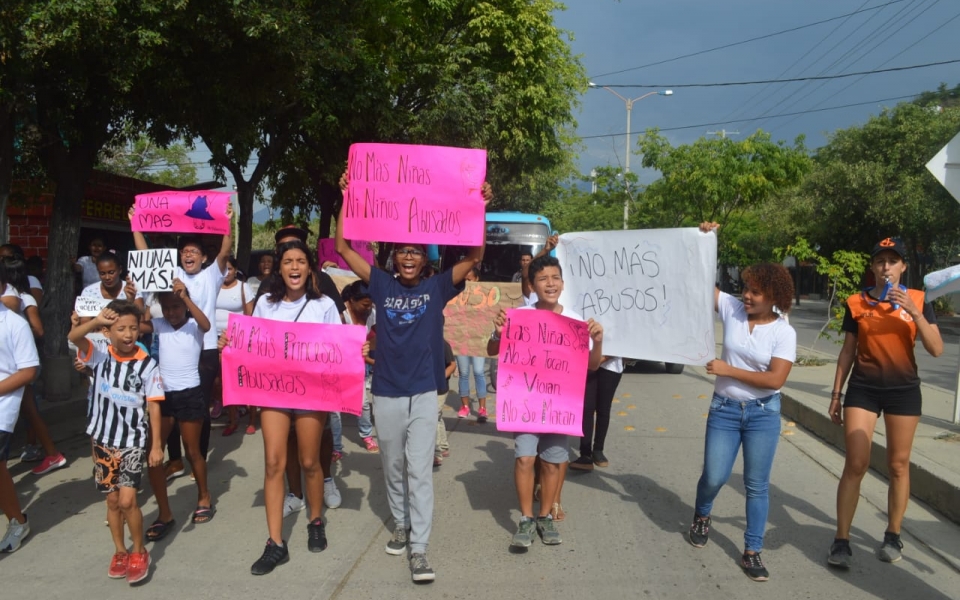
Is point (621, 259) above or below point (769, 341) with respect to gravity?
above

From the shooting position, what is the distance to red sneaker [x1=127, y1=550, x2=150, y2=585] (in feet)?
13.2

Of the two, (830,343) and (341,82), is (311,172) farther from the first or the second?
(830,343)

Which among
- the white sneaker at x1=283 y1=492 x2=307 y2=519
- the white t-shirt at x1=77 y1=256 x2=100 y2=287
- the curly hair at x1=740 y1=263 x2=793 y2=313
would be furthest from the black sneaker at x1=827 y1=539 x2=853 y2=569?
the white t-shirt at x1=77 y1=256 x2=100 y2=287

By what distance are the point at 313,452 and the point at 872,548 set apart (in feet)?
11.2

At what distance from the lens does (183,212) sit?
5551 millimetres

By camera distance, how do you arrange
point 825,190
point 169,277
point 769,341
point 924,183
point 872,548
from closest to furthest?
point 769,341, point 872,548, point 169,277, point 924,183, point 825,190

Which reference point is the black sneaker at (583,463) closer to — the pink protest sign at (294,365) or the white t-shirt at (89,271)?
the pink protest sign at (294,365)

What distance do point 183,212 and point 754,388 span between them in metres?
4.07

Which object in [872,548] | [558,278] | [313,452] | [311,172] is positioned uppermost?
[311,172]

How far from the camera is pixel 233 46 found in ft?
30.9

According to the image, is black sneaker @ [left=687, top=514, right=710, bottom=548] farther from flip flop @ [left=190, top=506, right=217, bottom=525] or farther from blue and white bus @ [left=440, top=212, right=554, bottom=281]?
blue and white bus @ [left=440, top=212, right=554, bottom=281]

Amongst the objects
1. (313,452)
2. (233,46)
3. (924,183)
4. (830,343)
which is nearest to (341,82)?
(233,46)

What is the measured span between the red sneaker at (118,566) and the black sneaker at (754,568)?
133 inches

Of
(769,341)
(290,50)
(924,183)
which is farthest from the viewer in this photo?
(924,183)
